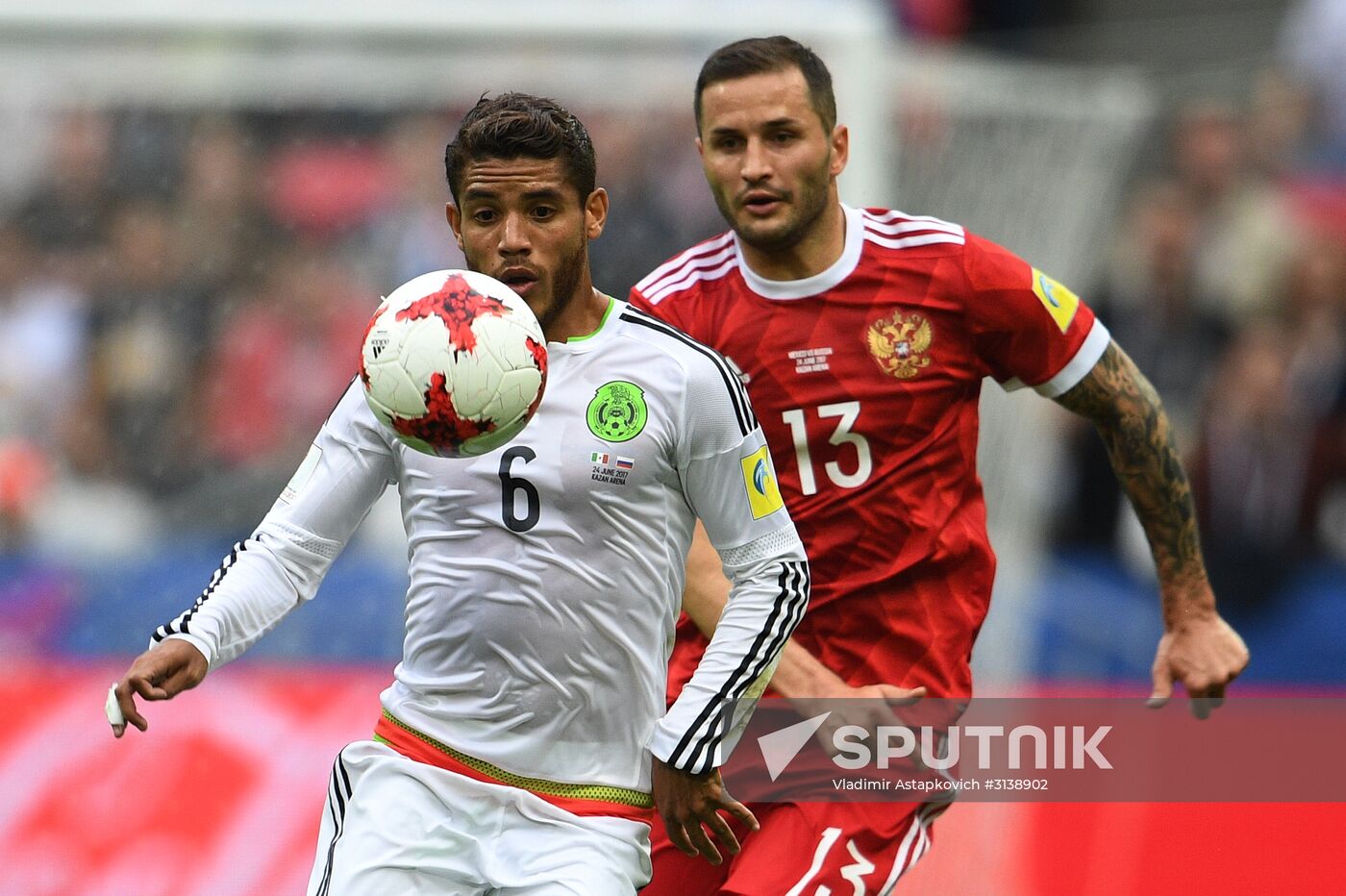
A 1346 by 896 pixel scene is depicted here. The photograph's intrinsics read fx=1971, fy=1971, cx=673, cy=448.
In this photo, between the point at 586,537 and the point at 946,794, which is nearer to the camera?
the point at 586,537

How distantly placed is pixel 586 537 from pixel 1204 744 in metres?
3.88

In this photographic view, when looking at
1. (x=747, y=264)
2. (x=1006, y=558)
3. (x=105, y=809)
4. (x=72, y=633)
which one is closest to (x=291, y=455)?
(x=72, y=633)

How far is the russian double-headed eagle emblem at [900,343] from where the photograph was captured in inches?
205

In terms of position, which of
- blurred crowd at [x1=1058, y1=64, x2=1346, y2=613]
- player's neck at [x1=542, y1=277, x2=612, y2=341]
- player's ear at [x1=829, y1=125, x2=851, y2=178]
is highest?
player's ear at [x1=829, y1=125, x2=851, y2=178]

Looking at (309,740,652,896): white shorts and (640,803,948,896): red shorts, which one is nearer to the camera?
(309,740,652,896): white shorts

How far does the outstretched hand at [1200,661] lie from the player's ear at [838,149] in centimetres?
158

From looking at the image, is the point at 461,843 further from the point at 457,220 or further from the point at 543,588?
the point at 457,220

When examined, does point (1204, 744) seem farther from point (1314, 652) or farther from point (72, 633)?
point (72, 633)

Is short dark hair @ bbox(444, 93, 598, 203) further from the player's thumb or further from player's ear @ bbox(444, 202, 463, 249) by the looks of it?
the player's thumb

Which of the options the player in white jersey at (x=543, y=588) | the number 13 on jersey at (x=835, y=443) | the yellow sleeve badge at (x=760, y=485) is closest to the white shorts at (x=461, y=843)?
the player in white jersey at (x=543, y=588)

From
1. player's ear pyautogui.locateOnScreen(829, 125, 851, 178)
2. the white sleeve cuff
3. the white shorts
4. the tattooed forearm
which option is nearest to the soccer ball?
the white sleeve cuff

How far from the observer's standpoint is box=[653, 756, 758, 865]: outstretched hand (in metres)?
4.29

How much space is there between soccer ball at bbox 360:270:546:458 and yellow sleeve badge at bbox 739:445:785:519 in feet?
1.93

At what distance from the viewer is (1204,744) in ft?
24.4
